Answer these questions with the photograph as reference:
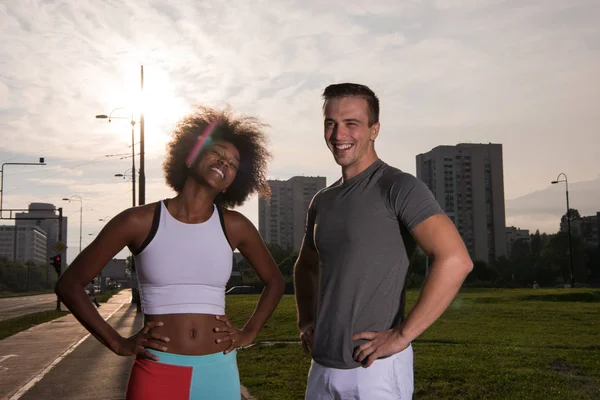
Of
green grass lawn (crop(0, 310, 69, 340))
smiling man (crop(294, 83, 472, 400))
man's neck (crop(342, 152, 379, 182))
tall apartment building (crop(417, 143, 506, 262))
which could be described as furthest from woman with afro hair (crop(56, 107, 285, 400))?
tall apartment building (crop(417, 143, 506, 262))

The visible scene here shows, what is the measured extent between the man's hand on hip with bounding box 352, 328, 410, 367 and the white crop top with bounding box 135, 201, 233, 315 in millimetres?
770

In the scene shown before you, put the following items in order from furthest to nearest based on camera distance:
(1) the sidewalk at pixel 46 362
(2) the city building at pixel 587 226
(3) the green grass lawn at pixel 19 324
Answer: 1. (2) the city building at pixel 587 226
2. (3) the green grass lawn at pixel 19 324
3. (1) the sidewalk at pixel 46 362

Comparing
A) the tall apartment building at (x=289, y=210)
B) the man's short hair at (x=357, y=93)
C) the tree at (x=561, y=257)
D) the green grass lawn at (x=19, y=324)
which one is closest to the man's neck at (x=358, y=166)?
the man's short hair at (x=357, y=93)

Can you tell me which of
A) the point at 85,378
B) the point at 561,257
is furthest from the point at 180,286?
the point at 561,257

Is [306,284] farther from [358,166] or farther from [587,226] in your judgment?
[587,226]

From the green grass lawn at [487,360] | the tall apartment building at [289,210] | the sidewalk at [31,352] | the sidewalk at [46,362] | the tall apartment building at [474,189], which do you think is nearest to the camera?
the green grass lawn at [487,360]

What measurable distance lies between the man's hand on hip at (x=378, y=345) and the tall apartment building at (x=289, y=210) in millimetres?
165477

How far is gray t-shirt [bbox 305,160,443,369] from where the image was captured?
10.5 feet

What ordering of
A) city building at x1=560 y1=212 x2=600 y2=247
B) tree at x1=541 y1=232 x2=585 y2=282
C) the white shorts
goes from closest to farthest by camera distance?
the white shorts < tree at x1=541 y1=232 x2=585 y2=282 < city building at x1=560 y1=212 x2=600 y2=247

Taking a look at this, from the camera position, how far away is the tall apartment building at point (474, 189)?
13150cm

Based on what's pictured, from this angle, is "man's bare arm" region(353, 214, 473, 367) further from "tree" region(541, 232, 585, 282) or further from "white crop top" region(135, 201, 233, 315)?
"tree" region(541, 232, 585, 282)

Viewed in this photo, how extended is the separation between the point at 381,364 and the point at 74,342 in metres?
15.4

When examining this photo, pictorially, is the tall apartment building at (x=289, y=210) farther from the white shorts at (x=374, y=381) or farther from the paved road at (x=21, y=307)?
the white shorts at (x=374, y=381)

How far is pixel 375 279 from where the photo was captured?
3.20 m
